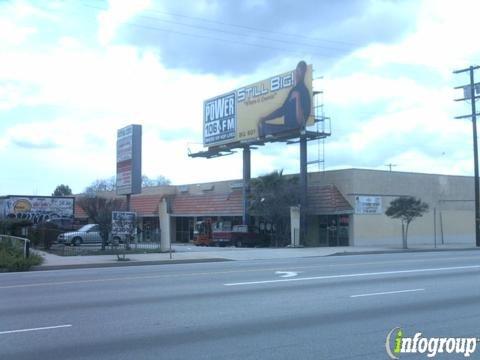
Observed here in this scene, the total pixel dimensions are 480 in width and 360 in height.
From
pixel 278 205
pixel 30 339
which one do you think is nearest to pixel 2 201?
pixel 278 205

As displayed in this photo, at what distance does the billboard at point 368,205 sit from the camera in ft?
127

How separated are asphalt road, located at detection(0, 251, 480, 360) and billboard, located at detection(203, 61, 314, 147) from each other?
77.5 ft

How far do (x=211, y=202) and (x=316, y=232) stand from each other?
11.3 metres

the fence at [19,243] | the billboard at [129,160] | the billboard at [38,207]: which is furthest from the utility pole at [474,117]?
the billboard at [38,207]

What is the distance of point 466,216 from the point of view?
1822 inches

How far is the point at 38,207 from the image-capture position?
48.7m

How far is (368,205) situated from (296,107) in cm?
806

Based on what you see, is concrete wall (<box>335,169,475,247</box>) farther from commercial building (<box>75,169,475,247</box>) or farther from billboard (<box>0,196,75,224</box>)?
billboard (<box>0,196,75,224</box>)

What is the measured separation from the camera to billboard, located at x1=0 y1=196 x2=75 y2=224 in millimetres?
48125

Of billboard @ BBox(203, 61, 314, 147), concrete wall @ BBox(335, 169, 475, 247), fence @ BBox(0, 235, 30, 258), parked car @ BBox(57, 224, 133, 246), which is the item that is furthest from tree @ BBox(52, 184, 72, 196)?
fence @ BBox(0, 235, 30, 258)

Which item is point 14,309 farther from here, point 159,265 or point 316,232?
point 316,232

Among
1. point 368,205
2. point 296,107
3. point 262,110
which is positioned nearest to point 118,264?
point 296,107

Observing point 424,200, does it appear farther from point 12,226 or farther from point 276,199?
point 12,226

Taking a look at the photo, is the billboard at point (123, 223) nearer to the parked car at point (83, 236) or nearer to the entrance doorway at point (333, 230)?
the parked car at point (83, 236)
